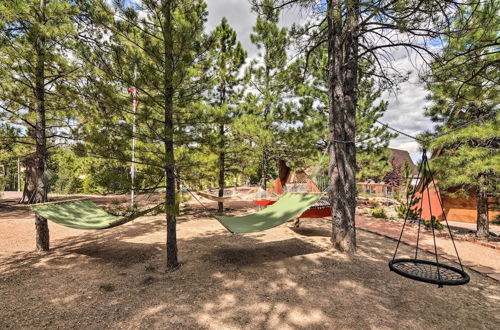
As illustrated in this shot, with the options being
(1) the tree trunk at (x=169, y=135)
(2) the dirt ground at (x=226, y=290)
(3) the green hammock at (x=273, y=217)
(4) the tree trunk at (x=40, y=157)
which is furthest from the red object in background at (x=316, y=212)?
(4) the tree trunk at (x=40, y=157)

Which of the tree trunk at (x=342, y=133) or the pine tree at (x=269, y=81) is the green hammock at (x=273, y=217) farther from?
the pine tree at (x=269, y=81)

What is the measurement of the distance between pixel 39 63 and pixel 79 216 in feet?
9.64

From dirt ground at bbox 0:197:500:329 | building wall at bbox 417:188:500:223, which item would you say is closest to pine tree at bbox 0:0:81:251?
dirt ground at bbox 0:197:500:329

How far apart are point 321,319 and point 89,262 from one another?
393cm

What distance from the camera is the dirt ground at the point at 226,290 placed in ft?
8.44

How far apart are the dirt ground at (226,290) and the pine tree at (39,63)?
5.18 ft

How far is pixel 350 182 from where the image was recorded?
4816mm

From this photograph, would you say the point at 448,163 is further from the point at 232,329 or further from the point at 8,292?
the point at 8,292

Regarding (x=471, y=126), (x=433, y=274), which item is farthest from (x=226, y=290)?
(x=471, y=126)

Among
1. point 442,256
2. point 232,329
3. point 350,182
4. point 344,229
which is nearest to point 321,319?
point 232,329

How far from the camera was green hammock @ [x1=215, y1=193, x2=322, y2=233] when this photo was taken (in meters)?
4.01

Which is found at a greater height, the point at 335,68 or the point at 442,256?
the point at 335,68

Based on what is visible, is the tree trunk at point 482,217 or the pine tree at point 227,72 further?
the pine tree at point 227,72

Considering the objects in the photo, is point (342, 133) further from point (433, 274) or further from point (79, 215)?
point (79, 215)
